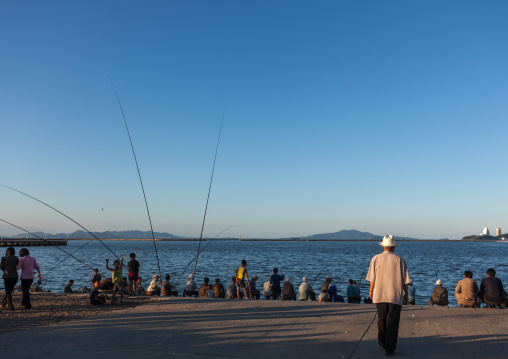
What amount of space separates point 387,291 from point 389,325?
485 mm

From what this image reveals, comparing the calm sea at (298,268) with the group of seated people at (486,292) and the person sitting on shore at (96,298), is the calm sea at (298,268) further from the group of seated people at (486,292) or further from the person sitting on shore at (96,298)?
the group of seated people at (486,292)

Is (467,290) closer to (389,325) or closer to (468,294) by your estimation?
(468,294)

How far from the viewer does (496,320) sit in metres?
8.18

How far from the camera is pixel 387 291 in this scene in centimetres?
605

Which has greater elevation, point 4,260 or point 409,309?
point 4,260

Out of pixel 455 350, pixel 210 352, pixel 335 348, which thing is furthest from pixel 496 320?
pixel 210 352

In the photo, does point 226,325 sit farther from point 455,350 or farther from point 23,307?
point 23,307

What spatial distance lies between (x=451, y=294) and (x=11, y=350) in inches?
867

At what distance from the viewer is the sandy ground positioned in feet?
27.7

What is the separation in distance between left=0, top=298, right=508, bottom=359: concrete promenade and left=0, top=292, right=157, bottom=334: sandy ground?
0.63 metres

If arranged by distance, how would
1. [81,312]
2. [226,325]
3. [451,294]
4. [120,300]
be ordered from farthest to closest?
[451,294]
[120,300]
[81,312]
[226,325]

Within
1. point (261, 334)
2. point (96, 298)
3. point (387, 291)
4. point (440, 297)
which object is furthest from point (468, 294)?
point (96, 298)

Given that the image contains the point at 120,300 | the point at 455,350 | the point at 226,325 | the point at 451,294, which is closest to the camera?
the point at 455,350

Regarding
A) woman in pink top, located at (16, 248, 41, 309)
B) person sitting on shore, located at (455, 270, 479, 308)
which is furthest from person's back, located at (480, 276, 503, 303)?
woman in pink top, located at (16, 248, 41, 309)
